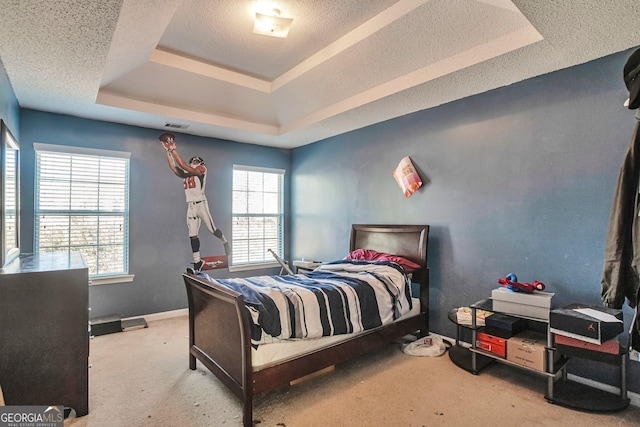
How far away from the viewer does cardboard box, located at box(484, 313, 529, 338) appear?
103 inches

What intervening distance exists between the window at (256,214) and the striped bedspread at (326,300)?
2.05m

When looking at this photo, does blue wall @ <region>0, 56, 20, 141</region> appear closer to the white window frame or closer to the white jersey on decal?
the white jersey on decal

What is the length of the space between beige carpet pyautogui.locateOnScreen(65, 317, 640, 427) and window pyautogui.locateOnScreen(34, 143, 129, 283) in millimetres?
1481

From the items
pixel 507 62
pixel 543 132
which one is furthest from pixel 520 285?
pixel 507 62

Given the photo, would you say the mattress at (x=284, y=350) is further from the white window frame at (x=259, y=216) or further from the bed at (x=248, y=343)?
the white window frame at (x=259, y=216)

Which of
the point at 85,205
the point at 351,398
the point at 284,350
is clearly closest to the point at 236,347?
the point at 284,350

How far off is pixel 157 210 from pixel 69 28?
2637 millimetres

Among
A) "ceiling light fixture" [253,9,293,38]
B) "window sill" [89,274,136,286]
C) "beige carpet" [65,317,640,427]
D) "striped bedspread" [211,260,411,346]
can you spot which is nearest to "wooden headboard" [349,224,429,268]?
"striped bedspread" [211,260,411,346]

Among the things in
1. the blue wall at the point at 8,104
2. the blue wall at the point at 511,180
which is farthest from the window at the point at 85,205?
the blue wall at the point at 511,180

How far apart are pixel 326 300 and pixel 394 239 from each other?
1.55 m

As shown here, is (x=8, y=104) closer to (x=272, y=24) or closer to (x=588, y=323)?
(x=272, y=24)

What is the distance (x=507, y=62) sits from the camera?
2.61 meters

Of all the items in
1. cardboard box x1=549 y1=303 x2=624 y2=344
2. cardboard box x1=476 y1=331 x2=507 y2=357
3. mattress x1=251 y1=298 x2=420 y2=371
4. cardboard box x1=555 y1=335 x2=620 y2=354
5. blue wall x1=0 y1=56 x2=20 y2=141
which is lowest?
cardboard box x1=476 y1=331 x2=507 y2=357

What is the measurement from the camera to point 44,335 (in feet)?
6.82
